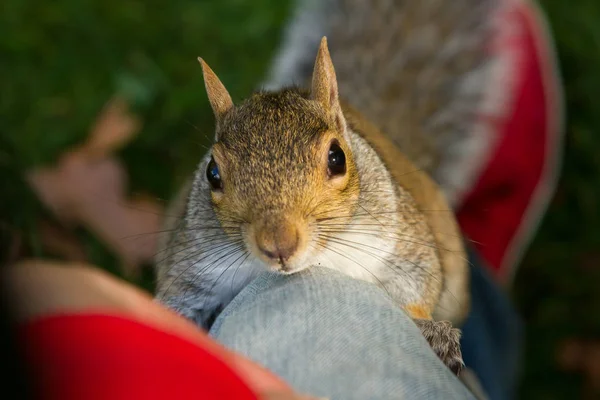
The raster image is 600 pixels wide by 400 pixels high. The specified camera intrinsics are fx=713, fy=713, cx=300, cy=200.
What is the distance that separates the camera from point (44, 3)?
190 cm

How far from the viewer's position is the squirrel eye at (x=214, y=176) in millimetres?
793

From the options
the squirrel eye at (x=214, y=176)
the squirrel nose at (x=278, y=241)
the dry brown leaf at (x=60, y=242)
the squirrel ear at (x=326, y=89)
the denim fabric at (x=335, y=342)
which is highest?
the squirrel ear at (x=326, y=89)

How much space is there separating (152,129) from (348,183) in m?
1.02

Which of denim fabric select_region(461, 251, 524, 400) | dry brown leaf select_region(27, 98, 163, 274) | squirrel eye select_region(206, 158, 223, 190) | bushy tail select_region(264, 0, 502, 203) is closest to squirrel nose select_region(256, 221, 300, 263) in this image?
squirrel eye select_region(206, 158, 223, 190)

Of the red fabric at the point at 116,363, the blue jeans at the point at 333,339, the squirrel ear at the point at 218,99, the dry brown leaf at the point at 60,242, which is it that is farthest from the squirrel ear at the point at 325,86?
the dry brown leaf at the point at 60,242

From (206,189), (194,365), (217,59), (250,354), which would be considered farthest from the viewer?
(217,59)

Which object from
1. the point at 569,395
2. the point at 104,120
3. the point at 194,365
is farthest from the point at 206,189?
the point at 569,395

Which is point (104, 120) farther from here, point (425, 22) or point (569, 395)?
point (569, 395)

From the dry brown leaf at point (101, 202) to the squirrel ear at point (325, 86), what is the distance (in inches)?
25.9

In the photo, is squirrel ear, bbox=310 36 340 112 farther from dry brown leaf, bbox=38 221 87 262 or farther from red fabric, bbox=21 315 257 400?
dry brown leaf, bbox=38 221 87 262

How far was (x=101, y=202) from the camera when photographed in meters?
1.50

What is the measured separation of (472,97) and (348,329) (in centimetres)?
82

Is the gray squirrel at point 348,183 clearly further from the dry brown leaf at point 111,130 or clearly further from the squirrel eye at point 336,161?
the dry brown leaf at point 111,130

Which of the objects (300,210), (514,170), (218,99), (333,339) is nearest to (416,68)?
(514,170)
